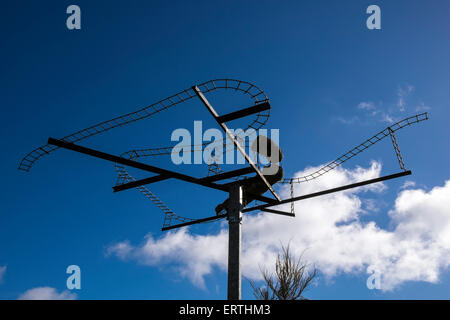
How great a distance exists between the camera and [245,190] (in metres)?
15.2

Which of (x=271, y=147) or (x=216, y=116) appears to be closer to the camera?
(x=216, y=116)

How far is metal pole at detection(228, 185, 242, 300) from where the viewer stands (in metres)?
12.4

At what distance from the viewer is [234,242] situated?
13.2m

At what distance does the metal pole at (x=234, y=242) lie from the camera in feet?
40.6
